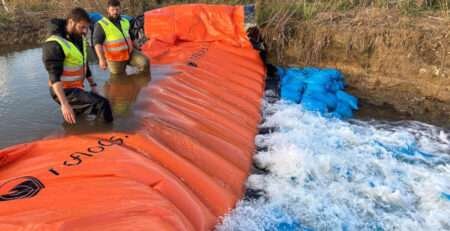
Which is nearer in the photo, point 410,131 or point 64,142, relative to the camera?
point 64,142

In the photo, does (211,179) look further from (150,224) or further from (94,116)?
(94,116)

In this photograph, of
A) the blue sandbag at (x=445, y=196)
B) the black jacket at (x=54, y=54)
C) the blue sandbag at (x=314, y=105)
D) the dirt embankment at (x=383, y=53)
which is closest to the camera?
the black jacket at (x=54, y=54)

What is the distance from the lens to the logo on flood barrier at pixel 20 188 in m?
2.96

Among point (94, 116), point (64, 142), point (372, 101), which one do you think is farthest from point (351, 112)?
point (64, 142)

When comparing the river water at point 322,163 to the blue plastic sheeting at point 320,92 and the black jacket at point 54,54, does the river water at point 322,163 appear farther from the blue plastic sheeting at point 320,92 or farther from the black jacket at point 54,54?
the black jacket at point 54,54

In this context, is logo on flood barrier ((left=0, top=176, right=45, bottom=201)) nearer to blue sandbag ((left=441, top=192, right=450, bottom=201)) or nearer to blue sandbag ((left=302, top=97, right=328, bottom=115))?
blue sandbag ((left=441, top=192, right=450, bottom=201))

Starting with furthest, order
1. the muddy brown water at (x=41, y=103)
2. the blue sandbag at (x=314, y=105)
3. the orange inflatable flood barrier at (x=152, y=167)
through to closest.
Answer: the blue sandbag at (x=314, y=105) → the muddy brown water at (x=41, y=103) → the orange inflatable flood barrier at (x=152, y=167)

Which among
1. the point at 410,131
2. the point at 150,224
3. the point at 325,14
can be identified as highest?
the point at 325,14

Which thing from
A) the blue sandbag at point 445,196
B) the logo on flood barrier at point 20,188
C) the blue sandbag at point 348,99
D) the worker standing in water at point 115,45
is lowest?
the blue sandbag at point 445,196

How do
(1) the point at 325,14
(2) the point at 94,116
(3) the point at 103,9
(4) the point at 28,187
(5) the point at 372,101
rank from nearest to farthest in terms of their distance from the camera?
(4) the point at 28,187
(2) the point at 94,116
(5) the point at 372,101
(1) the point at 325,14
(3) the point at 103,9

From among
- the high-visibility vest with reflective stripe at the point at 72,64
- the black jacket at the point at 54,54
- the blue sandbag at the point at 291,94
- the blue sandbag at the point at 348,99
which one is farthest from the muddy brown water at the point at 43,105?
the blue sandbag at the point at 291,94

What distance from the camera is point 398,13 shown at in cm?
768

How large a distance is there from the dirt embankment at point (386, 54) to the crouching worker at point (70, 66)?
466cm

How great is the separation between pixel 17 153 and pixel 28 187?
2.40 feet
